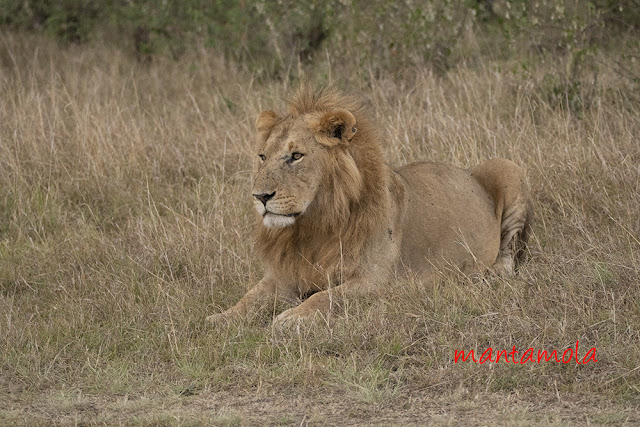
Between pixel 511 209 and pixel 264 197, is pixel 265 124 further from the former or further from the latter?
pixel 511 209

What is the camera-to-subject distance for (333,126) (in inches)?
199

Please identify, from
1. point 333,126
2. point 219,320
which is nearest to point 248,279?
point 219,320

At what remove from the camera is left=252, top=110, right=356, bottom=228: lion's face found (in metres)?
4.81

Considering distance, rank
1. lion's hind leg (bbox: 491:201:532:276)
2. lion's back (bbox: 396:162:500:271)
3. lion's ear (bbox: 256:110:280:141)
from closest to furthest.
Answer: lion's ear (bbox: 256:110:280:141), lion's back (bbox: 396:162:500:271), lion's hind leg (bbox: 491:201:532:276)

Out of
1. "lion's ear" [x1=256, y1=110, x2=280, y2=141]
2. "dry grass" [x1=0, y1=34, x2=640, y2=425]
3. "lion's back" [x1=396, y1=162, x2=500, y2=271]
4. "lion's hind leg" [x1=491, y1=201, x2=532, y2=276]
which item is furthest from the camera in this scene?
"lion's hind leg" [x1=491, y1=201, x2=532, y2=276]

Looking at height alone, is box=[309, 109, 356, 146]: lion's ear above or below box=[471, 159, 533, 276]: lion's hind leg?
above

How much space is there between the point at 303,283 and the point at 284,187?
690 millimetres

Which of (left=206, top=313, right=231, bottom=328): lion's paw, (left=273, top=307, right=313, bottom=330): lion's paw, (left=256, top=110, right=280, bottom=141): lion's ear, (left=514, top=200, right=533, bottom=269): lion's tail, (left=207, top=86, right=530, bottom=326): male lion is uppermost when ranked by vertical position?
(left=256, top=110, right=280, bottom=141): lion's ear

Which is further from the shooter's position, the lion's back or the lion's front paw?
the lion's back

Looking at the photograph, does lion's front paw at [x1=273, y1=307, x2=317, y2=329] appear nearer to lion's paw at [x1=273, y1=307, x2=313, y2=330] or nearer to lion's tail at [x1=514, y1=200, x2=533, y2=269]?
lion's paw at [x1=273, y1=307, x2=313, y2=330]

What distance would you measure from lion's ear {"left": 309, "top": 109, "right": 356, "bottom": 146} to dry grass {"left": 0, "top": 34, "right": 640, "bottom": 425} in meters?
0.85

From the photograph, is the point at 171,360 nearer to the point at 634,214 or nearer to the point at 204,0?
the point at 634,214

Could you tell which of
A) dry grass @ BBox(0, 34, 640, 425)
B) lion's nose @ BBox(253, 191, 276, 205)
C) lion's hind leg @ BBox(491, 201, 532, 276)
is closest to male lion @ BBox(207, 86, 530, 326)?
lion's nose @ BBox(253, 191, 276, 205)

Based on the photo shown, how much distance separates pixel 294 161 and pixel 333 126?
0.96 feet
